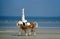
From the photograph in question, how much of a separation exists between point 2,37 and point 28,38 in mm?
1172

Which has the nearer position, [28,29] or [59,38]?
[59,38]

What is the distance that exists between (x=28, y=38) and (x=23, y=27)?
1155mm

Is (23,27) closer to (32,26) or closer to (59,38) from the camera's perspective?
(32,26)

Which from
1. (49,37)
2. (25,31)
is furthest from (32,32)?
(49,37)

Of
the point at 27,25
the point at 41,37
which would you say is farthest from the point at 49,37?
the point at 27,25

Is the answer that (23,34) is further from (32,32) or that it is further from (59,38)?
(59,38)

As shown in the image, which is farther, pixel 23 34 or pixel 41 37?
pixel 23 34

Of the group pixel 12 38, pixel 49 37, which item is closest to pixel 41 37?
pixel 49 37

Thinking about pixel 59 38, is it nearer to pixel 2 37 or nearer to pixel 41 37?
pixel 41 37

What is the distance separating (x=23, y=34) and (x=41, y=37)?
4.81 feet

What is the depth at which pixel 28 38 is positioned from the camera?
44.2ft

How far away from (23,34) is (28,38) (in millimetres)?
1597

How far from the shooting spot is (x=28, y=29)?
47.9 feet

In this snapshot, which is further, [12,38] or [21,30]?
[21,30]
